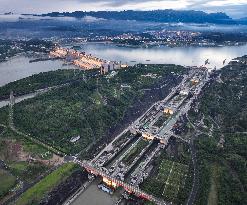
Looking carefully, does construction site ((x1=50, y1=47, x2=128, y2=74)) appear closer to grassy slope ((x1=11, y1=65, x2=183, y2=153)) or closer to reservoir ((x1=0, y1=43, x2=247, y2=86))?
reservoir ((x1=0, y1=43, x2=247, y2=86))

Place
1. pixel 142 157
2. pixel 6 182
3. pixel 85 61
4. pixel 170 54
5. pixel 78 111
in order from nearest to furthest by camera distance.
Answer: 1. pixel 6 182
2. pixel 142 157
3. pixel 78 111
4. pixel 85 61
5. pixel 170 54

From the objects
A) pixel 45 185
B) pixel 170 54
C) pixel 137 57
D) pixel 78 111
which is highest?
pixel 78 111

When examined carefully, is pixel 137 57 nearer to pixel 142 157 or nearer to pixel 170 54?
pixel 170 54

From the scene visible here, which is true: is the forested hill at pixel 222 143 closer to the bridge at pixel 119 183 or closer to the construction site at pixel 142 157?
the construction site at pixel 142 157

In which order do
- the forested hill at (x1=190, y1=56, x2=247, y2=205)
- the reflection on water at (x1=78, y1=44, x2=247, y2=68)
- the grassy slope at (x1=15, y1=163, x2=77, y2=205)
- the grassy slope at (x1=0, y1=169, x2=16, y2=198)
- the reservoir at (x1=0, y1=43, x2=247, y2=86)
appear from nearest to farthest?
the grassy slope at (x1=15, y1=163, x2=77, y2=205) < the grassy slope at (x1=0, y1=169, x2=16, y2=198) < the forested hill at (x1=190, y1=56, x2=247, y2=205) < the reservoir at (x1=0, y1=43, x2=247, y2=86) < the reflection on water at (x1=78, y1=44, x2=247, y2=68)

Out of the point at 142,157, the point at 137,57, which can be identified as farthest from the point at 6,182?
the point at 137,57

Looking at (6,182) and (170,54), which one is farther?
(170,54)

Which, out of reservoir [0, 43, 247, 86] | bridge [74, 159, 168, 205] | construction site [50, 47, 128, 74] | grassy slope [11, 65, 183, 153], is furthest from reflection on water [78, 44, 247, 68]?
bridge [74, 159, 168, 205]

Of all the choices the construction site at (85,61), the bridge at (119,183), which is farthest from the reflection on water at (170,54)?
the bridge at (119,183)
